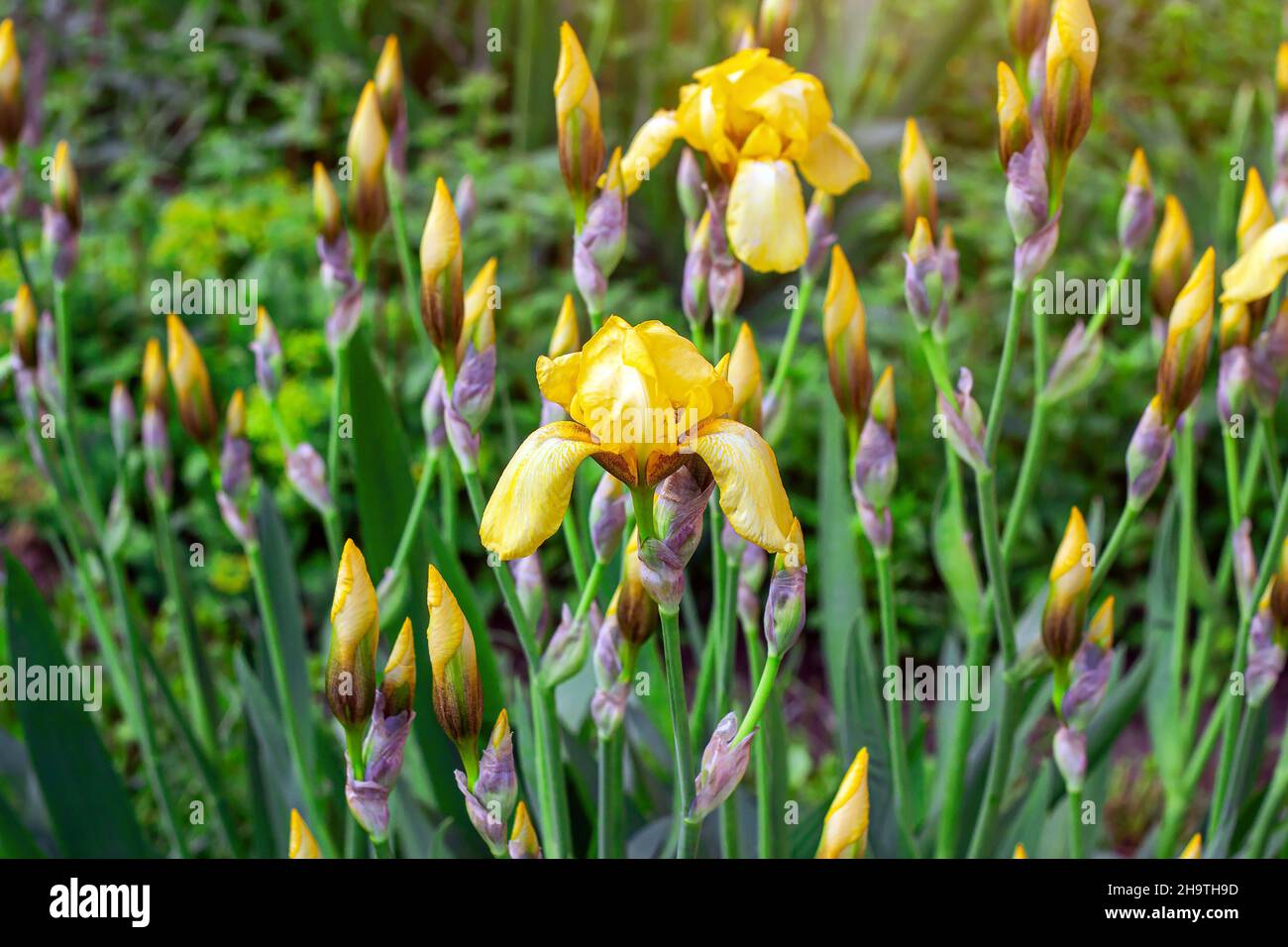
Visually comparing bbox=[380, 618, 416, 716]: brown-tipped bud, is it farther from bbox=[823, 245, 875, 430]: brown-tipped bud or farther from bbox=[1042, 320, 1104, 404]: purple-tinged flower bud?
bbox=[1042, 320, 1104, 404]: purple-tinged flower bud

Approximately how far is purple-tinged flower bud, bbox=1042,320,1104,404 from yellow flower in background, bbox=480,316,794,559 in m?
0.40

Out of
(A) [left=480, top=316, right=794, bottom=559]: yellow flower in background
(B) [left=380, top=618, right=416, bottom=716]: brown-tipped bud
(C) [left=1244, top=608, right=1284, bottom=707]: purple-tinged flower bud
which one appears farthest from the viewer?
(C) [left=1244, top=608, right=1284, bottom=707]: purple-tinged flower bud

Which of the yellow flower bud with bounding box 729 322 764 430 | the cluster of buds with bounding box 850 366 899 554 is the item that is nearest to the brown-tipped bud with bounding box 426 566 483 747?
the yellow flower bud with bounding box 729 322 764 430

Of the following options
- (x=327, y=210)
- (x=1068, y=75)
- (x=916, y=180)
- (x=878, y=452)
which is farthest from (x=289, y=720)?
(x=1068, y=75)

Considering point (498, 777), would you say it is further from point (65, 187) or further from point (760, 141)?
point (65, 187)

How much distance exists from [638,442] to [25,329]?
74cm

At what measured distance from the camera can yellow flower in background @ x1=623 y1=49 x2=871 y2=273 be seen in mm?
778

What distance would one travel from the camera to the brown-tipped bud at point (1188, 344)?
31.5 inches

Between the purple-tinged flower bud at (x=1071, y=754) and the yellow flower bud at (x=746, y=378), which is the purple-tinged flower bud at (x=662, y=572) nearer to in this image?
the yellow flower bud at (x=746, y=378)

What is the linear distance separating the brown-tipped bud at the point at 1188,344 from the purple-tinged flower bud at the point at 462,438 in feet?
1.51
